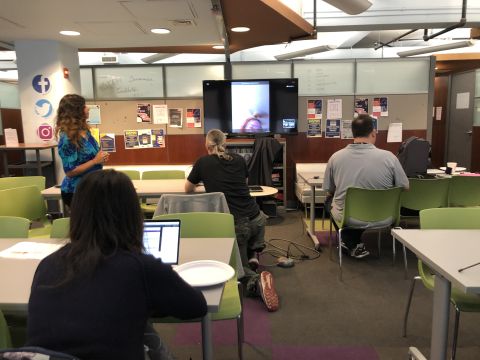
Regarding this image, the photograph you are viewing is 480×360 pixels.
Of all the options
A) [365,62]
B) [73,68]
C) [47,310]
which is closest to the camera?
[47,310]

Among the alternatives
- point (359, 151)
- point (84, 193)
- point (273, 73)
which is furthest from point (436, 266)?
point (273, 73)

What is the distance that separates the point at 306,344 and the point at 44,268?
169 centimetres

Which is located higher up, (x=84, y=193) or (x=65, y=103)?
(x=65, y=103)

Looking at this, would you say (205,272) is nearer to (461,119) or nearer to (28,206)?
(28,206)

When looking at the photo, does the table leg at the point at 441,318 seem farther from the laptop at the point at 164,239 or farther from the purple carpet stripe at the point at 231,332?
the laptop at the point at 164,239

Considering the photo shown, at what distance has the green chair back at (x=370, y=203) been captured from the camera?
3217mm

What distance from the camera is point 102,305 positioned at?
1.03m

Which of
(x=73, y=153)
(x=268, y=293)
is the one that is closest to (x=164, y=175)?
(x=73, y=153)

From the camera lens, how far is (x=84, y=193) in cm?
113

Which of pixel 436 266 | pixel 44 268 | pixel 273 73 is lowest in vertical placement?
pixel 436 266

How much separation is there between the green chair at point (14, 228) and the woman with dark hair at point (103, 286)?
4.11 ft

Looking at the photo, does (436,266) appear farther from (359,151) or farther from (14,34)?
(14,34)

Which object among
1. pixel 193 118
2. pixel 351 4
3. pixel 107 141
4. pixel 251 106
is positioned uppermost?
pixel 351 4

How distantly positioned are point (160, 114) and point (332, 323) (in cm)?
409
